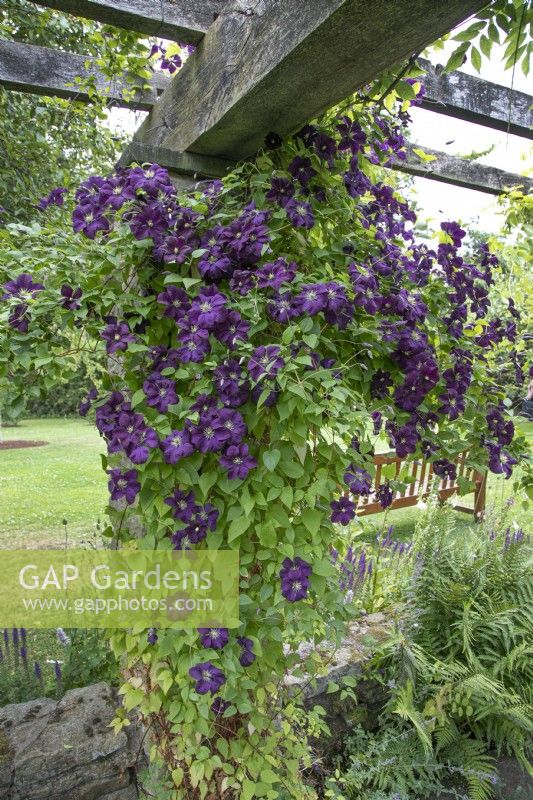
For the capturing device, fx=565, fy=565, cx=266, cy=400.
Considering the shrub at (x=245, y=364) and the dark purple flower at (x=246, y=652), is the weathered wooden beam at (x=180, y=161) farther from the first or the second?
the dark purple flower at (x=246, y=652)

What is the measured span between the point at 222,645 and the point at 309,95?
1.10m

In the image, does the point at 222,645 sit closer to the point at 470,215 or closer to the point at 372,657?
the point at 372,657

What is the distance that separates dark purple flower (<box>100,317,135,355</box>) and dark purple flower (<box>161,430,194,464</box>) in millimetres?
207

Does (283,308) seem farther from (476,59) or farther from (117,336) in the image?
(476,59)

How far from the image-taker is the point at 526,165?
253 cm

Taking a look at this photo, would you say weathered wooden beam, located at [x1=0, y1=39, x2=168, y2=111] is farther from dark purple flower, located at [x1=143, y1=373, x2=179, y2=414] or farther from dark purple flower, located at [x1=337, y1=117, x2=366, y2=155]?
dark purple flower, located at [x1=143, y1=373, x2=179, y2=414]

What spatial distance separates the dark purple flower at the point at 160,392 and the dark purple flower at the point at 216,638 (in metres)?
0.47

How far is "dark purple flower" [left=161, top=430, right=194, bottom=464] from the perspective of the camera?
1095 millimetres

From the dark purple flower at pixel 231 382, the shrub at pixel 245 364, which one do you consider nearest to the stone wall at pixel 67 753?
the shrub at pixel 245 364

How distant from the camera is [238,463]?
112 cm

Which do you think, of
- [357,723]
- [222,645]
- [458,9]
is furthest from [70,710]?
[458,9]

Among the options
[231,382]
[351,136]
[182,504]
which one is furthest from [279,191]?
[182,504]

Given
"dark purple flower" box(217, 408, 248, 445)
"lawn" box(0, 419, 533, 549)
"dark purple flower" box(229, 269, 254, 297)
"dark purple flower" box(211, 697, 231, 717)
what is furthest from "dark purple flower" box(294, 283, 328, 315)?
"lawn" box(0, 419, 533, 549)

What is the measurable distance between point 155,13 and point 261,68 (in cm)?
39
